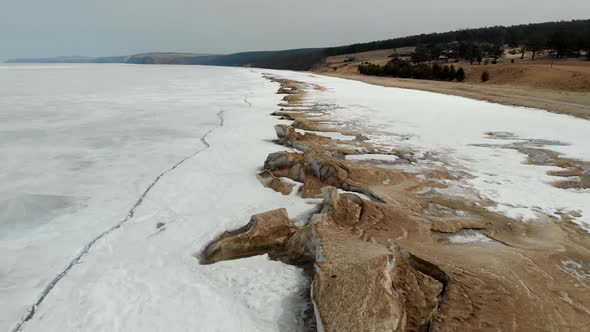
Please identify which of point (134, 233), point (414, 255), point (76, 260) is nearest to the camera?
point (414, 255)

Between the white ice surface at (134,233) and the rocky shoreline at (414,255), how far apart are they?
0.45 metres

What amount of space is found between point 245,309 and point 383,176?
16.4 feet

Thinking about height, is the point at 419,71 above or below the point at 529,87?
above

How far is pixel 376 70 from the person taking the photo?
70875 millimetres

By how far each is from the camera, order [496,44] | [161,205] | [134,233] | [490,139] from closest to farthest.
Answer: [134,233], [161,205], [490,139], [496,44]

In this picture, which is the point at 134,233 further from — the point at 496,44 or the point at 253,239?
the point at 496,44

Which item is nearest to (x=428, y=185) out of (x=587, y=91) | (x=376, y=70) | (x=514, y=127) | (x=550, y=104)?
(x=514, y=127)

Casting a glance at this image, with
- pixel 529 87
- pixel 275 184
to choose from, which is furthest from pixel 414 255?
pixel 529 87

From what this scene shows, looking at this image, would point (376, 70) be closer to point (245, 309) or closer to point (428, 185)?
point (428, 185)

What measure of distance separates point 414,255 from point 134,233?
407 centimetres

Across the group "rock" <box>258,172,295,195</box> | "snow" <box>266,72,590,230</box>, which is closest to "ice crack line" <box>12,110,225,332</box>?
"rock" <box>258,172,295,195</box>

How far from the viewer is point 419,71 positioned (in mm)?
59688

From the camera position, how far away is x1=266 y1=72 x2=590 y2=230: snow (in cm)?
711

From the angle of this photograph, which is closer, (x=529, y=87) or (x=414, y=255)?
(x=414, y=255)
